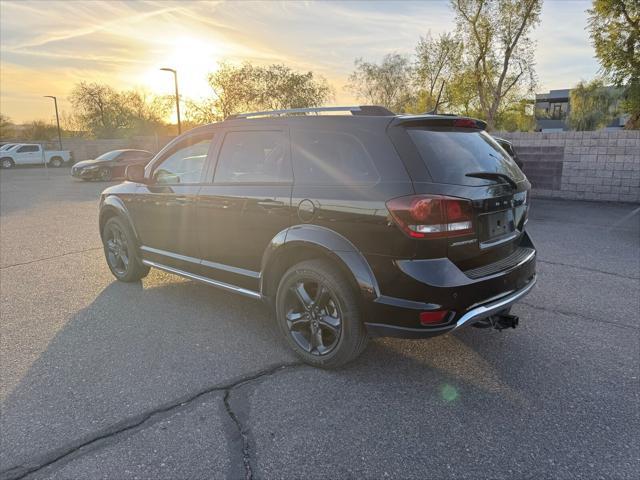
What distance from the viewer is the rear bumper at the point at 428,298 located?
262cm

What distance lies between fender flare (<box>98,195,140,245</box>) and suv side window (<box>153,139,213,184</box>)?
698 millimetres

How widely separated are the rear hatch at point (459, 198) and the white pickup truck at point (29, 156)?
38009mm

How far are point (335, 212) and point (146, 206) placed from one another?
258 cm

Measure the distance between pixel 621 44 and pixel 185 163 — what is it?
1439 cm

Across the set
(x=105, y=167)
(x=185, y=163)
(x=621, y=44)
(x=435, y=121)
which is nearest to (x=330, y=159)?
(x=435, y=121)

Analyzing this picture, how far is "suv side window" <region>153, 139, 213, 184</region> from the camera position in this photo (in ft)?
13.4

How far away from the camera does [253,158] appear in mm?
3658

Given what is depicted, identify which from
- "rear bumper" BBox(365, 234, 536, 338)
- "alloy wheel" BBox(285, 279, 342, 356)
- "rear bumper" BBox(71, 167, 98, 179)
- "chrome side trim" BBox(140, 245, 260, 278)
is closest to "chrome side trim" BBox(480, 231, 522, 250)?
"rear bumper" BBox(365, 234, 536, 338)

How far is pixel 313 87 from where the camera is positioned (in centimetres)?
3912

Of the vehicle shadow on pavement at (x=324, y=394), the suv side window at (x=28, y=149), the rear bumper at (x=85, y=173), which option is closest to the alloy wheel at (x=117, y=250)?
the vehicle shadow on pavement at (x=324, y=394)

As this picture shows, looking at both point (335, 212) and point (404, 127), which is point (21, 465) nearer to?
point (335, 212)

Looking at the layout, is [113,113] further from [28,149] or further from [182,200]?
[182,200]

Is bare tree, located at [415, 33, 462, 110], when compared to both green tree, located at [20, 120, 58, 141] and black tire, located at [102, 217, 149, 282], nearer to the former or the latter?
black tire, located at [102, 217, 149, 282]

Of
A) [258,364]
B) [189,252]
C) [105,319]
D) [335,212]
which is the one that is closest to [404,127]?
[335,212]
